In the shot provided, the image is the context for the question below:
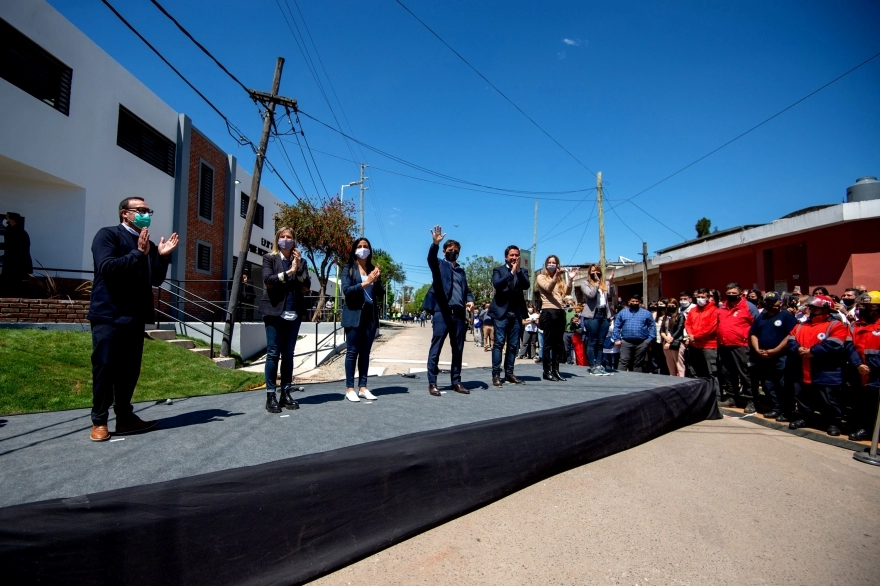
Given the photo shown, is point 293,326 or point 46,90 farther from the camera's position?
point 46,90

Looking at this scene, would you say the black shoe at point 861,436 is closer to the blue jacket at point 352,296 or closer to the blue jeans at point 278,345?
the blue jacket at point 352,296

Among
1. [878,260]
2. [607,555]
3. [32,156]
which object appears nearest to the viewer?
[607,555]

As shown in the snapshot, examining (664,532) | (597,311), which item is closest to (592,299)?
(597,311)

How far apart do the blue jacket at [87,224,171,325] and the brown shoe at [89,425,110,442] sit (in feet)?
2.17

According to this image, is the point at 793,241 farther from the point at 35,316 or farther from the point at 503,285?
the point at 35,316

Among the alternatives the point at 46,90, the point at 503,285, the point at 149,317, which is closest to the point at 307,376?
the point at 503,285

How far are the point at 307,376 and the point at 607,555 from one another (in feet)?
28.1

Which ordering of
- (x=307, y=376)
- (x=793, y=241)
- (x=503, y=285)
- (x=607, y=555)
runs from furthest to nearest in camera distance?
(x=793, y=241), (x=307, y=376), (x=503, y=285), (x=607, y=555)

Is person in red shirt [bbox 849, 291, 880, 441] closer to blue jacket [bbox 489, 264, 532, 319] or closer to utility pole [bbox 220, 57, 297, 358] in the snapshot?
blue jacket [bbox 489, 264, 532, 319]

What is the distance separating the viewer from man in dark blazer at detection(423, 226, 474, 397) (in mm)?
5113

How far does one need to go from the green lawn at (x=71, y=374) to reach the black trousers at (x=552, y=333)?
193 inches

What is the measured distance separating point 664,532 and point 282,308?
3.31 m

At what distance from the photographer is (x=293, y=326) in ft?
13.7

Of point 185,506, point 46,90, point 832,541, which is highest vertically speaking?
point 46,90
